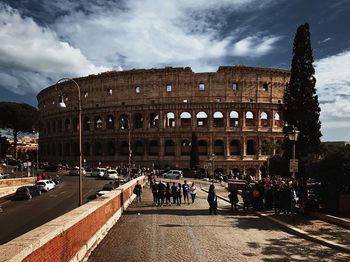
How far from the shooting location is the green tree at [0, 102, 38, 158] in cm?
9719

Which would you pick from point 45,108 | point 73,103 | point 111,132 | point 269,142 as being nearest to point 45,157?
point 45,108

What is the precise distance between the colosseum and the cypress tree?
43.6 meters

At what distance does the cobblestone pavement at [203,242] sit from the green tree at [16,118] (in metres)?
89.0

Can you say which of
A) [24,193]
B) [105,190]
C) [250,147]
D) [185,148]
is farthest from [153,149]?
[105,190]

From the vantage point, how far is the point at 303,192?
18.2m

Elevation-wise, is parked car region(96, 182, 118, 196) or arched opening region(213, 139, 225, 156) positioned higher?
arched opening region(213, 139, 225, 156)

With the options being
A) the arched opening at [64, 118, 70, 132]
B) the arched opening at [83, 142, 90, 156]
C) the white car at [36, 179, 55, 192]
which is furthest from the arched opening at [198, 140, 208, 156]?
the white car at [36, 179, 55, 192]

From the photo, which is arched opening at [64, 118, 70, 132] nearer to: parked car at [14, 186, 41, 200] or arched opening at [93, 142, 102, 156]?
arched opening at [93, 142, 102, 156]

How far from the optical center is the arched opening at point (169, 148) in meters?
69.7

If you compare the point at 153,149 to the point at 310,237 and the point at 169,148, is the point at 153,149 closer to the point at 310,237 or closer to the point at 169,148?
the point at 169,148

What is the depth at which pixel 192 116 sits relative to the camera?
68.0 metres

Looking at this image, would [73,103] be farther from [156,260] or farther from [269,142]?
[156,260]

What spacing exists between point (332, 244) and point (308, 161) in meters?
8.30

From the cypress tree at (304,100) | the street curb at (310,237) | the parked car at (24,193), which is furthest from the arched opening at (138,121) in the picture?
the street curb at (310,237)
